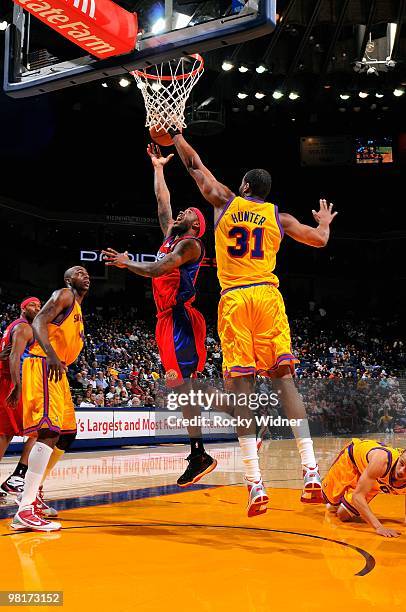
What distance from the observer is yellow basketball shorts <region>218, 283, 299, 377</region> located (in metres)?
5.12

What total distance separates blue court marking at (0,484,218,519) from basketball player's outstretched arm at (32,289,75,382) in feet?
5.07

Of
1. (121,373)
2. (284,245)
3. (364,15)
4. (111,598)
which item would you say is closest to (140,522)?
(111,598)

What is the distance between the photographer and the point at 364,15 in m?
17.1

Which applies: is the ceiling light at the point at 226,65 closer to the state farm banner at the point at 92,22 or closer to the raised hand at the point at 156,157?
the state farm banner at the point at 92,22

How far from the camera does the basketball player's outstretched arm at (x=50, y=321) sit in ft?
18.0

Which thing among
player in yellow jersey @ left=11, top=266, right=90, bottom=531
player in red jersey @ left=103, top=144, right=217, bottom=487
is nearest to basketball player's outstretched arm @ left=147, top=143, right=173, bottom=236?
player in red jersey @ left=103, top=144, right=217, bottom=487

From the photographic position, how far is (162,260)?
5566 millimetres

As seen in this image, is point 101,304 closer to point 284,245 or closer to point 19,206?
point 19,206

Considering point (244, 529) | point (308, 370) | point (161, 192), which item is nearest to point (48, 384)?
point (244, 529)

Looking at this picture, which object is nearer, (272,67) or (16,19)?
(16,19)

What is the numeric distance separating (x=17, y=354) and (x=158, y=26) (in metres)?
3.37

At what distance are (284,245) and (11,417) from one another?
2550 cm

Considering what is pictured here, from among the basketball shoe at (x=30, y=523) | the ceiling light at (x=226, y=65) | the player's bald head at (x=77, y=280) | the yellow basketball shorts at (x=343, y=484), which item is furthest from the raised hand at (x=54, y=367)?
the ceiling light at (x=226, y=65)

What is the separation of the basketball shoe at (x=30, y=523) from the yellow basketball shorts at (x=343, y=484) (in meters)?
2.18
